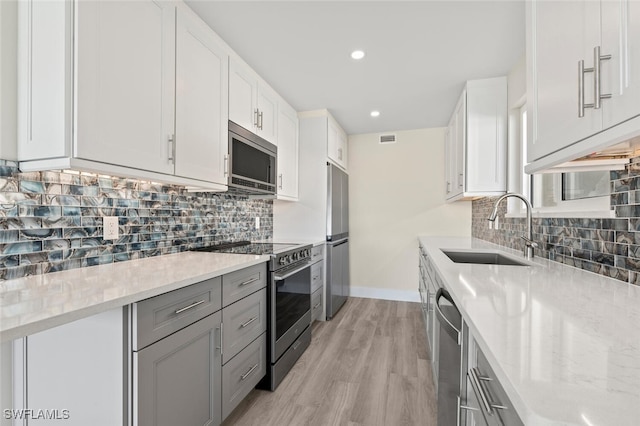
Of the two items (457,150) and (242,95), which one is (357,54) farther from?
(457,150)

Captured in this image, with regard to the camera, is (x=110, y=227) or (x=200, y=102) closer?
(x=110, y=227)

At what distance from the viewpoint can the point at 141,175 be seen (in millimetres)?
1428

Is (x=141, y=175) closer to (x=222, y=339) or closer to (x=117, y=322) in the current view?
(x=117, y=322)

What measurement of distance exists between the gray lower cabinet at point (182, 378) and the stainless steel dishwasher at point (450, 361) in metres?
1.06

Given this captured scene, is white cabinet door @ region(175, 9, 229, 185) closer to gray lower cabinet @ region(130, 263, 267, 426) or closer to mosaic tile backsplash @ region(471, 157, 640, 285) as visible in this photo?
gray lower cabinet @ region(130, 263, 267, 426)

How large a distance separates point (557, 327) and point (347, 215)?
352cm

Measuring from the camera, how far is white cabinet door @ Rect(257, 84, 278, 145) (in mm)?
2556

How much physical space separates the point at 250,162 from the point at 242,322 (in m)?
1.27

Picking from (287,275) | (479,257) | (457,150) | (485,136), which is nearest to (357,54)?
(485,136)

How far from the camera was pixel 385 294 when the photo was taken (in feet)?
13.8

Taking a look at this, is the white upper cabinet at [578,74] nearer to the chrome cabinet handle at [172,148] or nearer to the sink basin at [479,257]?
the sink basin at [479,257]

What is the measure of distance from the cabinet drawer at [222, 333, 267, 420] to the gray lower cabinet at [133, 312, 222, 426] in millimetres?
60

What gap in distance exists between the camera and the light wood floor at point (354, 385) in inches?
67.9

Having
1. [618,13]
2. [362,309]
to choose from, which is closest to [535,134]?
[618,13]
